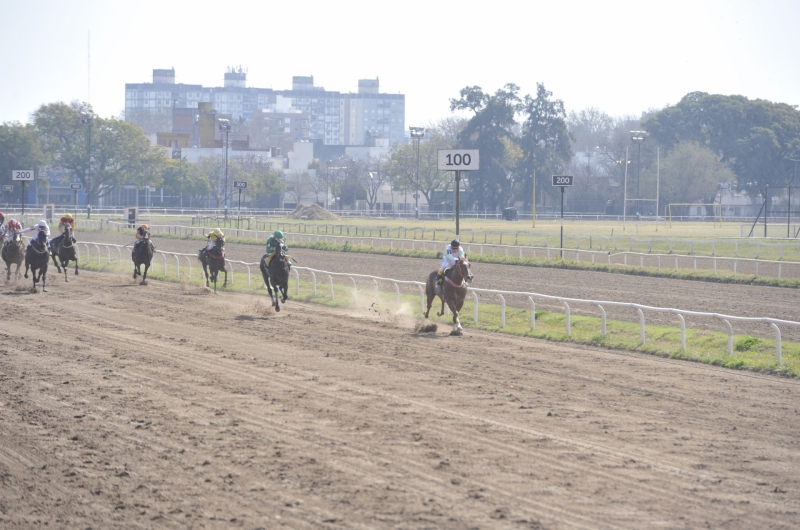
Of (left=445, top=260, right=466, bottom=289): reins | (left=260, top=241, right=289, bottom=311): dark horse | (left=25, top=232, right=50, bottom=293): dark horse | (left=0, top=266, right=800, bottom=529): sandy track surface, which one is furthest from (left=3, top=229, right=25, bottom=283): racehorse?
(left=445, top=260, right=466, bottom=289): reins

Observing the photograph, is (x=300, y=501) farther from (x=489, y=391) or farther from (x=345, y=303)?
(x=345, y=303)

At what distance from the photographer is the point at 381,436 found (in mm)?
8250

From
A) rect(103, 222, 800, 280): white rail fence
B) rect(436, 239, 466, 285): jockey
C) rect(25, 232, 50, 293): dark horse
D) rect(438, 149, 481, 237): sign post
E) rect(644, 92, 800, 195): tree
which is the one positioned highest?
rect(644, 92, 800, 195): tree

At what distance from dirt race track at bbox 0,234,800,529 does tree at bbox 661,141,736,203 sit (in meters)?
69.2

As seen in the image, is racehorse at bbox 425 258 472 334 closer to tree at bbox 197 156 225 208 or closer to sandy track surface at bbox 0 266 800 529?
sandy track surface at bbox 0 266 800 529

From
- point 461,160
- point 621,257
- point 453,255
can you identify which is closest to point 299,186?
point 621,257

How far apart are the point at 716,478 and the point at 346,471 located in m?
2.80

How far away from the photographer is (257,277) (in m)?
25.5

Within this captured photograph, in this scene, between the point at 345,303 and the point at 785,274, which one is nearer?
the point at 345,303

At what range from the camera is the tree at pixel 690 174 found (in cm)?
7900

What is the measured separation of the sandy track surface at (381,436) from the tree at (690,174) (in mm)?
68875

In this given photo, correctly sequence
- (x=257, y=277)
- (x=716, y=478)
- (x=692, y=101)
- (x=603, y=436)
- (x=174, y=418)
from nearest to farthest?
(x=716, y=478) → (x=603, y=436) → (x=174, y=418) → (x=257, y=277) → (x=692, y=101)

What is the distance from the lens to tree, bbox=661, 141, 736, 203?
259 feet

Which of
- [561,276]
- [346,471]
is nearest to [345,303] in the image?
[561,276]
